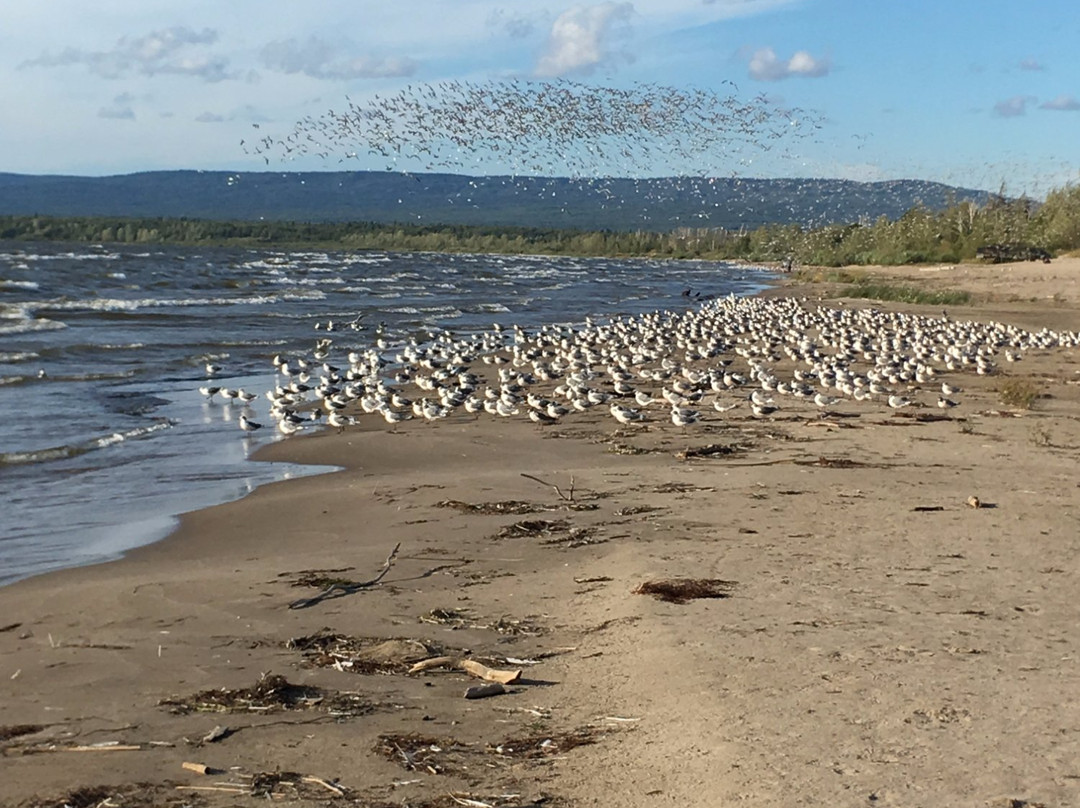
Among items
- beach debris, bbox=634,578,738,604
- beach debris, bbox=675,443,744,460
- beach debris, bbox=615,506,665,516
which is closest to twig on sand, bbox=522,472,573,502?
beach debris, bbox=615,506,665,516

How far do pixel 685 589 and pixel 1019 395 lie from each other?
11.4m

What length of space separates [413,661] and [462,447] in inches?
358

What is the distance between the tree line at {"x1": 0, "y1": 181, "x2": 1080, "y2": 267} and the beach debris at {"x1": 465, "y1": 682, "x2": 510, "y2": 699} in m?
61.7

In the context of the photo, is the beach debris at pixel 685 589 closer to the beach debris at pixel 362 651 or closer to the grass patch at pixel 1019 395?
the beach debris at pixel 362 651

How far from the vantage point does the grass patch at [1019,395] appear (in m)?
17.6

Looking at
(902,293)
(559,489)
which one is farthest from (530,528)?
(902,293)

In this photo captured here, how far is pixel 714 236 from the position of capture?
125 m

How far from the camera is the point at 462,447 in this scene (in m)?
16.2

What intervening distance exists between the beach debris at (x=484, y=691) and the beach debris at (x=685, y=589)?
65.8 inches

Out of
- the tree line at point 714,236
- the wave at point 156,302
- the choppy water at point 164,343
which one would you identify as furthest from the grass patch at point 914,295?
the wave at point 156,302

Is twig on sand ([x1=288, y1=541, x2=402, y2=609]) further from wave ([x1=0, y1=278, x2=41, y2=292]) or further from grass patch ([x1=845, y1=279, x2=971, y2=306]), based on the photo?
wave ([x1=0, y1=278, x2=41, y2=292])

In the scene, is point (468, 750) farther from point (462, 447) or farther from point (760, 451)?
point (462, 447)

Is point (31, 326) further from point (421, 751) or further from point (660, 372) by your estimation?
point (421, 751)

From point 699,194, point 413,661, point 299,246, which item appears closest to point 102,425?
point 413,661
